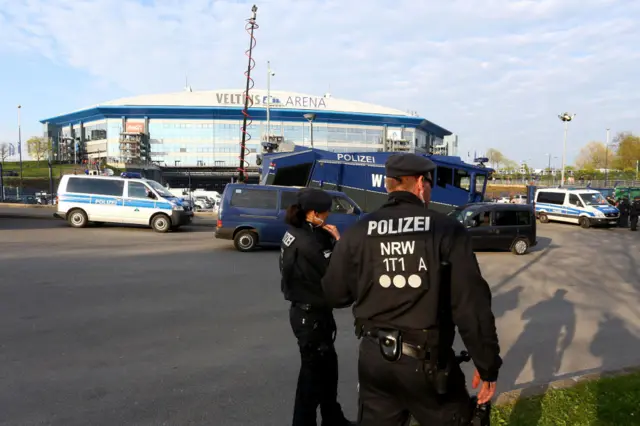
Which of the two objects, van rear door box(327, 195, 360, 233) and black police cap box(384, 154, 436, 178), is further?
van rear door box(327, 195, 360, 233)

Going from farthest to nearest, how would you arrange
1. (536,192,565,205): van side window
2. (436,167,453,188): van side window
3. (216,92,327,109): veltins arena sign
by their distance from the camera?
(216,92,327,109): veltins arena sign < (536,192,565,205): van side window < (436,167,453,188): van side window

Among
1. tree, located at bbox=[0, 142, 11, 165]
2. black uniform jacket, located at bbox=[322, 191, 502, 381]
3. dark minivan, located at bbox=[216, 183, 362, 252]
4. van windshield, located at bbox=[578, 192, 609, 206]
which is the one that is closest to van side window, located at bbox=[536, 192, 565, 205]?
van windshield, located at bbox=[578, 192, 609, 206]

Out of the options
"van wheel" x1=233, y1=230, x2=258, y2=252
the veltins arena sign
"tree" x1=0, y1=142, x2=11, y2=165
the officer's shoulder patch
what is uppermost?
the veltins arena sign

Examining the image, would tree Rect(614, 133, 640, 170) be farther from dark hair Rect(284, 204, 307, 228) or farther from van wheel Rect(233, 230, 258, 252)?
dark hair Rect(284, 204, 307, 228)

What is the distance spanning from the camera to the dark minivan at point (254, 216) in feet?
43.6

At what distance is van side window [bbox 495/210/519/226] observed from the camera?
46.4 ft

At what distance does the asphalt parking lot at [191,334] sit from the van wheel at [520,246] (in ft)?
6.68

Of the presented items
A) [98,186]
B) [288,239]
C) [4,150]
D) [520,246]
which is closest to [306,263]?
[288,239]

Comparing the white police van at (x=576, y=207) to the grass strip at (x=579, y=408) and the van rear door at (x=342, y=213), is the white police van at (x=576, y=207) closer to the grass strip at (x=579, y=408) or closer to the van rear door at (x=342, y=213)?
the van rear door at (x=342, y=213)

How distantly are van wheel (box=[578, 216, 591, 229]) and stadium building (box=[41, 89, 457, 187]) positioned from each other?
5087cm

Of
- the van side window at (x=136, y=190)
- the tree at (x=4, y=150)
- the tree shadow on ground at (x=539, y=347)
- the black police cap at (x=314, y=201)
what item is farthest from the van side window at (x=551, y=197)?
the tree at (x=4, y=150)

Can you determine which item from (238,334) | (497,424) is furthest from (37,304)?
(497,424)

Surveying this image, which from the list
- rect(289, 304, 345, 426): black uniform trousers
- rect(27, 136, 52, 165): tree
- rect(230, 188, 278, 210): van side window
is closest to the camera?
rect(289, 304, 345, 426): black uniform trousers

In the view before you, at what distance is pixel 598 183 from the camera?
2195 inches
